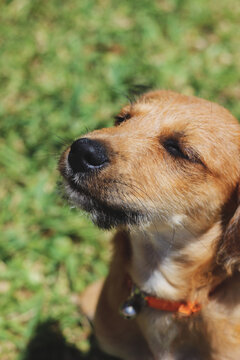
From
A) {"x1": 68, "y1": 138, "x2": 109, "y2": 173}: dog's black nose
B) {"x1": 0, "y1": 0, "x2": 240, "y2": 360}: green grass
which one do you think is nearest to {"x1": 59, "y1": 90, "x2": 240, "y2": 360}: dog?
{"x1": 68, "y1": 138, "x2": 109, "y2": 173}: dog's black nose

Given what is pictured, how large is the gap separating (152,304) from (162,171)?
3.12 feet

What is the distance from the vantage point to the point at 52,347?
3.73 m

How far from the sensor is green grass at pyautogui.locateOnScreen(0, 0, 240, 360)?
3881 millimetres

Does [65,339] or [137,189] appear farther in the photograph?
[65,339]

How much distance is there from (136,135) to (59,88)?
108 inches

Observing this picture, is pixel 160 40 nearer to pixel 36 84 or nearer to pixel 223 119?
pixel 36 84

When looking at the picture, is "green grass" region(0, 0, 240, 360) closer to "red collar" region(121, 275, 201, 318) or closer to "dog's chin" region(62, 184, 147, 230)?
"dog's chin" region(62, 184, 147, 230)

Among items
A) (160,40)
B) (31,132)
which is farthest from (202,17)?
(31,132)

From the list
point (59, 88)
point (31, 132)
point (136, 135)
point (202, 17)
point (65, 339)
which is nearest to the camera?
point (136, 135)

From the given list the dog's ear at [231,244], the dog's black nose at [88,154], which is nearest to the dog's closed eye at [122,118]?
the dog's black nose at [88,154]

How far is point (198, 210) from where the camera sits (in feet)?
8.71

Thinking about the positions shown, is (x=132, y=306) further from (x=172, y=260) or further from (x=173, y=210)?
(x=173, y=210)

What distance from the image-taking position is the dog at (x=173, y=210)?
253 centimetres

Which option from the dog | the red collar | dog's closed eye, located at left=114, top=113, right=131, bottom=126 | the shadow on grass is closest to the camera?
the dog
